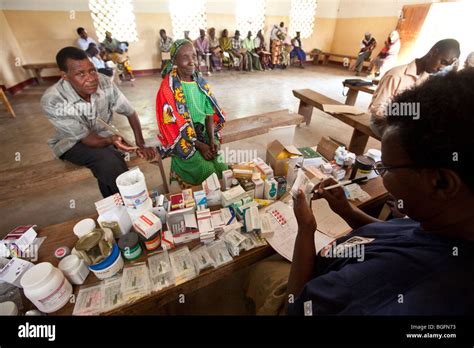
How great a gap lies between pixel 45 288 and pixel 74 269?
0.11 meters

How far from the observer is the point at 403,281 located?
48 centimetres

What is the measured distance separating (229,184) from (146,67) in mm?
7610

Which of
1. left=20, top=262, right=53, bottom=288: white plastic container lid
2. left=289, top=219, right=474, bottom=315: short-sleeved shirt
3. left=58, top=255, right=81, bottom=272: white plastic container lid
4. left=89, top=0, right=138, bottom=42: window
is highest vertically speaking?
left=89, top=0, right=138, bottom=42: window

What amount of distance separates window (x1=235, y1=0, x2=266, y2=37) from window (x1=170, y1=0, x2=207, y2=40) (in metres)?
1.41

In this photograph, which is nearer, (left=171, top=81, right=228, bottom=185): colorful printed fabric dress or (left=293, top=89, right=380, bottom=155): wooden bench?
(left=171, top=81, right=228, bottom=185): colorful printed fabric dress

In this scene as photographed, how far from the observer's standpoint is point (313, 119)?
4133 millimetres

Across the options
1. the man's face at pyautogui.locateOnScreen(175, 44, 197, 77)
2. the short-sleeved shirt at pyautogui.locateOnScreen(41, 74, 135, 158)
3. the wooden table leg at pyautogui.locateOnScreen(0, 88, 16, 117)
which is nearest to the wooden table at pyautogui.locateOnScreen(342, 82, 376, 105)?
the man's face at pyautogui.locateOnScreen(175, 44, 197, 77)

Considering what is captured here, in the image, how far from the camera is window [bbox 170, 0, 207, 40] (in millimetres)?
7070

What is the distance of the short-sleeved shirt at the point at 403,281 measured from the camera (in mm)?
422

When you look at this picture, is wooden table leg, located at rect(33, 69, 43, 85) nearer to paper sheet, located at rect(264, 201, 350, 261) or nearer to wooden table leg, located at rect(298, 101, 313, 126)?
wooden table leg, located at rect(298, 101, 313, 126)

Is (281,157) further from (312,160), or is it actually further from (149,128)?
(149,128)

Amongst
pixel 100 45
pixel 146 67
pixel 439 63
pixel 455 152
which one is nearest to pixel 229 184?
pixel 455 152

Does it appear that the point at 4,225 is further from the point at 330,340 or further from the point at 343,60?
the point at 343,60

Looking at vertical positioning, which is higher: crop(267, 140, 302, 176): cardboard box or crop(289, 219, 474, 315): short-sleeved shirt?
crop(289, 219, 474, 315): short-sleeved shirt
